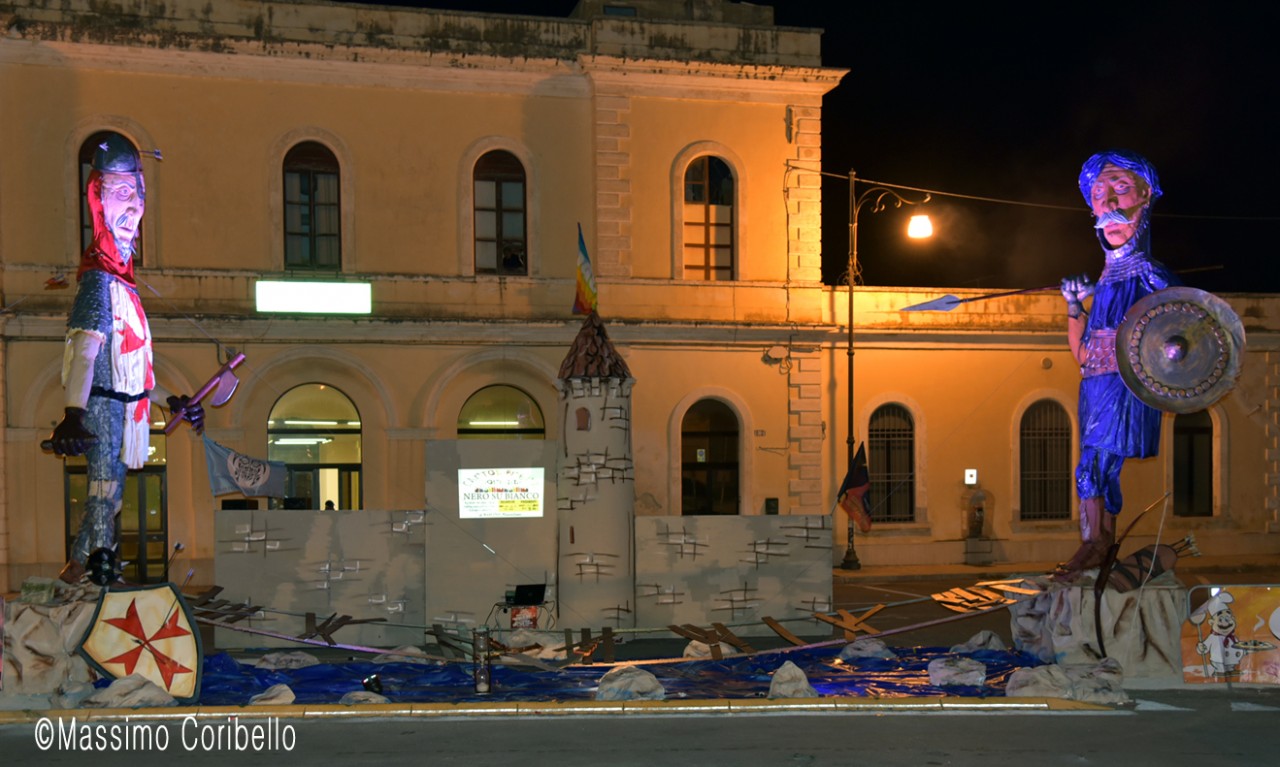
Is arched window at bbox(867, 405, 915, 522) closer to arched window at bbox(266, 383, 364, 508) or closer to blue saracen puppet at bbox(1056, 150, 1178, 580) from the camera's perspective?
arched window at bbox(266, 383, 364, 508)

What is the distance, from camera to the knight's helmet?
12.5 metres

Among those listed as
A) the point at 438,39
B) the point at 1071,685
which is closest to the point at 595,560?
the point at 1071,685

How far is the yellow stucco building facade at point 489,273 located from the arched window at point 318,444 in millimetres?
55

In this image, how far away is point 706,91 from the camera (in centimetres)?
2536

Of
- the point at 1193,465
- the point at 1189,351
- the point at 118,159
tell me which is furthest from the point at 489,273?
the point at 1193,465

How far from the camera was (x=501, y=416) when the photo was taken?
2477cm

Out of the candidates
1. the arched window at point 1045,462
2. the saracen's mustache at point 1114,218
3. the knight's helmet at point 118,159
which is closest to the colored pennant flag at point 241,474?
the knight's helmet at point 118,159

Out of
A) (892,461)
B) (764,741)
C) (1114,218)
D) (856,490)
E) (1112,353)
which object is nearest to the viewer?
(764,741)

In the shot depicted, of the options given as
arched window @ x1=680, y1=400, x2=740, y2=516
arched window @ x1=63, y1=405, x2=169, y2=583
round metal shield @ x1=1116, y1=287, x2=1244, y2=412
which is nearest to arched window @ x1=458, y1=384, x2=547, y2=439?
arched window @ x1=680, y1=400, x2=740, y2=516

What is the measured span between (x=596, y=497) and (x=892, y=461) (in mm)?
11938

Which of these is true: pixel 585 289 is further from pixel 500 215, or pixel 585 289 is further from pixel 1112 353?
pixel 1112 353

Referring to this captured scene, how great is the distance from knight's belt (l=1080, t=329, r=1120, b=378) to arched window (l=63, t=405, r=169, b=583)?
16.6m

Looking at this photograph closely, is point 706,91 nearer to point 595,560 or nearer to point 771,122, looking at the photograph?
point 771,122

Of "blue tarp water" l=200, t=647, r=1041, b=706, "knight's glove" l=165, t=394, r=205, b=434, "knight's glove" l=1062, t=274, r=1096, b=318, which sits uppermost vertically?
"knight's glove" l=1062, t=274, r=1096, b=318
